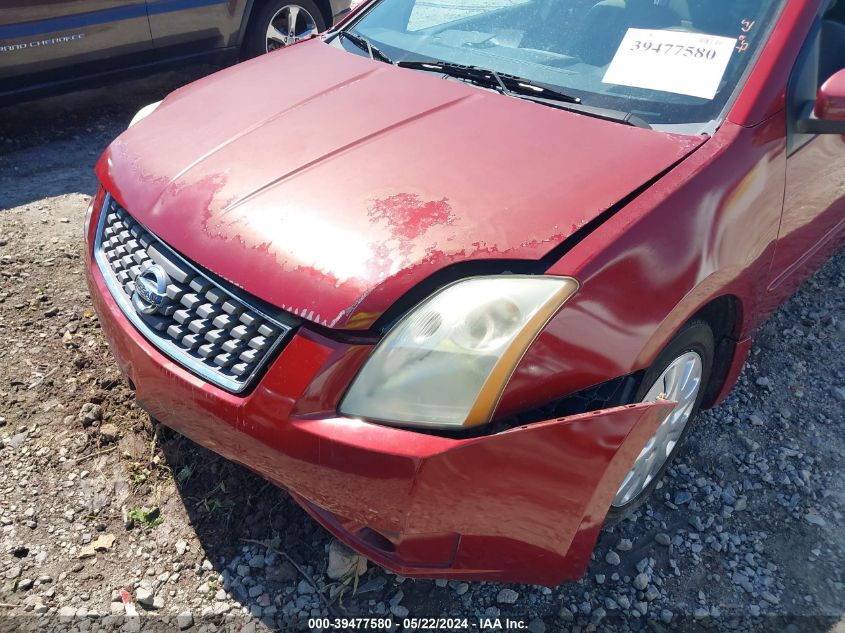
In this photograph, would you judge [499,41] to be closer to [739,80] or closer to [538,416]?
[739,80]

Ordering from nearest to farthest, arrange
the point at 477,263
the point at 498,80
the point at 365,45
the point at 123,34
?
the point at 477,263 → the point at 498,80 → the point at 365,45 → the point at 123,34

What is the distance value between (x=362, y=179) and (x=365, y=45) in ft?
3.53

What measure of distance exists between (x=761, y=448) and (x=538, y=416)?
1.34m

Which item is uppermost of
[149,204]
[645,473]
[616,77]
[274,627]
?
[616,77]

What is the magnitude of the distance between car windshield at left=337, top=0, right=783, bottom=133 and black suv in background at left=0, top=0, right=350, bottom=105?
155 cm

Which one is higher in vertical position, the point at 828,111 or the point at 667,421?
the point at 828,111

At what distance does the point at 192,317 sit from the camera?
172 centimetres

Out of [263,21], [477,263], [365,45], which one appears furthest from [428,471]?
[263,21]

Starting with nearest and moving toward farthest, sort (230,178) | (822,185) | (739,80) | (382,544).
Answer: (382,544)
(230,178)
(739,80)
(822,185)

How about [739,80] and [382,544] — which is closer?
[382,544]

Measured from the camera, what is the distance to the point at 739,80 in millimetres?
1977

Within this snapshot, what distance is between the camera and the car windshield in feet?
6.66

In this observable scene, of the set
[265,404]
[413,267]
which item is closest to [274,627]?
[265,404]

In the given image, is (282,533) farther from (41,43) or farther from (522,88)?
(41,43)
